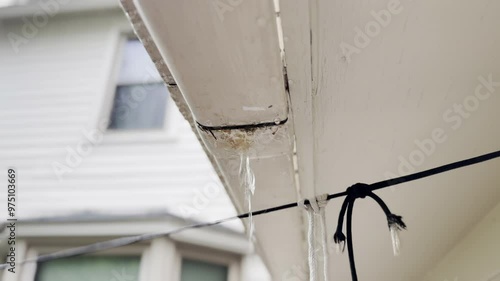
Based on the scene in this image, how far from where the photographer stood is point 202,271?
2311 millimetres

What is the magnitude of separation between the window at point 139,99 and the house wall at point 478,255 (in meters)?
1.99

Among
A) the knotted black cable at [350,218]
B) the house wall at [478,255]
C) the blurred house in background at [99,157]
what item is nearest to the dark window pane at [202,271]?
the blurred house in background at [99,157]

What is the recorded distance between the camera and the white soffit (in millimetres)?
303

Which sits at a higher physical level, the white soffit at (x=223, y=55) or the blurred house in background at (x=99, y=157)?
the blurred house in background at (x=99, y=157)

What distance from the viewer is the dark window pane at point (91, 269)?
2.22 m

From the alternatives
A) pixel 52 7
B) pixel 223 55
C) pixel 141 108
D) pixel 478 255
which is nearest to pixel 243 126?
pixel 223 55

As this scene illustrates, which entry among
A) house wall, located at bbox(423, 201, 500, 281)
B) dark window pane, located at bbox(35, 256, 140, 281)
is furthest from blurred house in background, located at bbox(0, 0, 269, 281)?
house wall, located at bbox(423, 201, 500, 281)

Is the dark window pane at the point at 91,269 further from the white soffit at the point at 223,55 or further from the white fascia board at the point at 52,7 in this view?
the white soffit at the point at 223,55

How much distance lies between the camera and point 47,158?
2562 millimetres

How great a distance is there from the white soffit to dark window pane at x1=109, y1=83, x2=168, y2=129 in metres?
2.16

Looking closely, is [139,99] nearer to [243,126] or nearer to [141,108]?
[141,108]

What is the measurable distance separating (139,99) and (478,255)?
2.23 meters

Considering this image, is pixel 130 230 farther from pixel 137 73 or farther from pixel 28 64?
pixel 28 64

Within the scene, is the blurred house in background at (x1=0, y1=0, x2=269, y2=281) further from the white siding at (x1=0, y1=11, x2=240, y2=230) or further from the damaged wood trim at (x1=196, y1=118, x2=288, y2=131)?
the damaged wood trim at (x1=196, y1=118, x2=288, y2=131)
